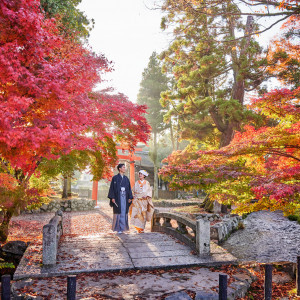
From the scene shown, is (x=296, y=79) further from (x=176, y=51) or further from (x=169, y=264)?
(x=169, y=264)

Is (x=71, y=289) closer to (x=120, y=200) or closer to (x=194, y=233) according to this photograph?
(x=194, y=233)

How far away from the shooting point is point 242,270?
5.30m

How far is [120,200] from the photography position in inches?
334

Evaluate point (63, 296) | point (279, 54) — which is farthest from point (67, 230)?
point (279, 54)

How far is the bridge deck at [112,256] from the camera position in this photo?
495cm

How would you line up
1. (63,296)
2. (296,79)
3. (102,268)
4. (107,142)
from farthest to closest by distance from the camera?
1. (296,79)
2. (107,142)
3. (102,268)
4. (63,296)

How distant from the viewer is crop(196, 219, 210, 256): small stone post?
5834 mm

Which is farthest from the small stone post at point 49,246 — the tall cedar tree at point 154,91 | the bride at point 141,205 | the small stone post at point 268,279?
the tall cedar tree at point 154,91

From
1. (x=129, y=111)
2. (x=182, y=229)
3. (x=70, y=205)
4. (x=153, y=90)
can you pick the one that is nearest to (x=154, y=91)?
(x=153, y=90)

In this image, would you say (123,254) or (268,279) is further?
(123,254)

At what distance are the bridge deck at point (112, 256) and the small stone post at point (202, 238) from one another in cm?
17

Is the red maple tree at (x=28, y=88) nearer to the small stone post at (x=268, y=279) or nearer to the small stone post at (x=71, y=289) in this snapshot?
the small stone post at (x=71, y=289)

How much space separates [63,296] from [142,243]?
2989 millimetres

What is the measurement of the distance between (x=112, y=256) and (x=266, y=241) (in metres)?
6.73
